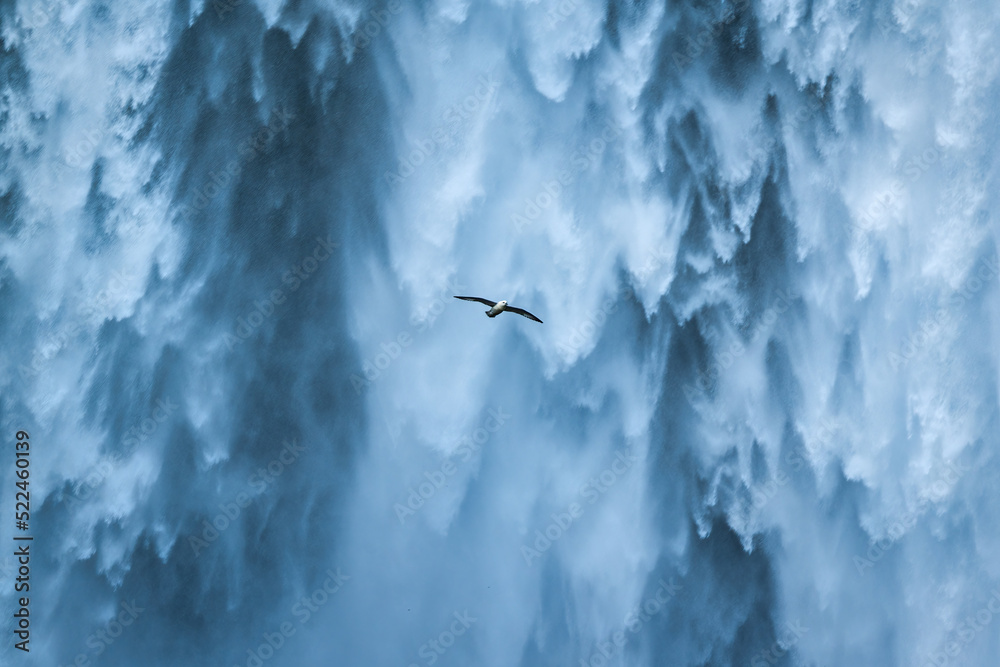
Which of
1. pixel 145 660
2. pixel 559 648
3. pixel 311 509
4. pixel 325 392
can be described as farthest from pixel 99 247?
pixel 559 648

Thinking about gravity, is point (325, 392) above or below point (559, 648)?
above

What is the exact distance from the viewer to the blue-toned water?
19969mm

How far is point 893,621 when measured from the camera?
68.4 ft

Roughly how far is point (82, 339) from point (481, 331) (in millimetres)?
7336

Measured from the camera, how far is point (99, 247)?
2003cm

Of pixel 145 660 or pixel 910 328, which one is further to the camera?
pixel 910 328

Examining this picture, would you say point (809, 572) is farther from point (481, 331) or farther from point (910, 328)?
point (481, 331)

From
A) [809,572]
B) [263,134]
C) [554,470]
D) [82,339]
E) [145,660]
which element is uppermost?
[263,134]

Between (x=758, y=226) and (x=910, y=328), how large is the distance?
359 centimetres

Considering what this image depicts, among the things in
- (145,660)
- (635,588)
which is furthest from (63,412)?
(635,588)

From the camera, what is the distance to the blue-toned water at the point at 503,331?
65.5 feet

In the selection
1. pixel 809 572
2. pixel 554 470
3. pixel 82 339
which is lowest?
pixel 809 572

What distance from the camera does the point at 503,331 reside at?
68.6ft

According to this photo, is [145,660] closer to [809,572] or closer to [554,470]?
[554,470]
